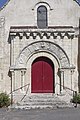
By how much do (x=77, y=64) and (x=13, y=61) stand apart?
4.25m

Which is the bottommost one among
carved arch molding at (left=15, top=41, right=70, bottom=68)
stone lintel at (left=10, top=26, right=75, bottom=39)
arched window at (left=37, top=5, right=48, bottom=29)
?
carved arch molding at (left=15, top=41, right=70, bottom=68)

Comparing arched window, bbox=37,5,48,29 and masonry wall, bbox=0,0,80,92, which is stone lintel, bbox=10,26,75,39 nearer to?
masonry wall, bbox=0,0,80,92

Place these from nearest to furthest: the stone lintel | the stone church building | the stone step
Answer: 1. the stone step
2. the stone lintel
3. the stone church building

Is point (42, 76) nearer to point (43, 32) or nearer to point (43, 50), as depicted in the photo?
point (43, 50)

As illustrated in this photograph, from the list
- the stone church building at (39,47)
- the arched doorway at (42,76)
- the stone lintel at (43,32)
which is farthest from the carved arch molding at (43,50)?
the arched doorway at (42,76)

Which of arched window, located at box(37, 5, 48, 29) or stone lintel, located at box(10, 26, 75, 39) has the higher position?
arched window, located at box(37, 5, 48, 29)

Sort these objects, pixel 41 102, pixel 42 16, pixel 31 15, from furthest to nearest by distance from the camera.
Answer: pixel 42 16
pixel 31 15
pixel 41 102

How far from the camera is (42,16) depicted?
2689 cm

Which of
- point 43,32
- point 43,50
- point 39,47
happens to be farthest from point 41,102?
point 43,32

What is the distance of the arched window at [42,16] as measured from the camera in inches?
1055

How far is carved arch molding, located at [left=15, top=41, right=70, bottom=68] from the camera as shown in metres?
26.0

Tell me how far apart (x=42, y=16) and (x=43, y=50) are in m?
2.46

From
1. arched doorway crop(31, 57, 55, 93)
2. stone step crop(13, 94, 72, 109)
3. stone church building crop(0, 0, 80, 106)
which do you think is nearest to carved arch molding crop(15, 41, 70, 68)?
stone church building crop(0, 0, 80, 106)

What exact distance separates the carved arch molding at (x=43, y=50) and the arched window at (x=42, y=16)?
143cm
